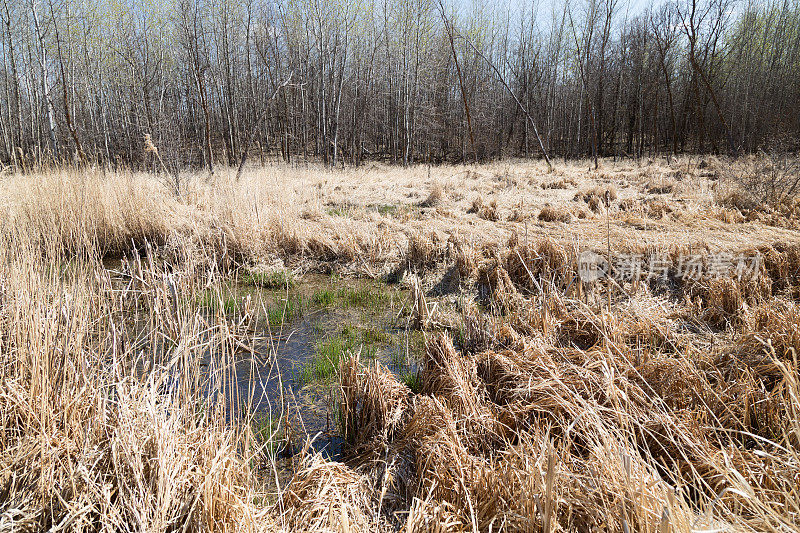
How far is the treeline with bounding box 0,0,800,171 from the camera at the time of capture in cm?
1930

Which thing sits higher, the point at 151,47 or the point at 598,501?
the point at 151,47

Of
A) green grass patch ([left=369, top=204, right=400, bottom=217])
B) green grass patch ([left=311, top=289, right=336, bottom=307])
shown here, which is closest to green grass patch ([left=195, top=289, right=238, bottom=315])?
green grass patch ([left=311, top=289, right=336, bottom=307])

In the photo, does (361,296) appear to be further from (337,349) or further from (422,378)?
(422,378)

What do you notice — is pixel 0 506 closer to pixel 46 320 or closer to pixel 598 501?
pixel 46 320

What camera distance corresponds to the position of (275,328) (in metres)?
4.43

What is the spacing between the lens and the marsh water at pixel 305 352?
102 inches

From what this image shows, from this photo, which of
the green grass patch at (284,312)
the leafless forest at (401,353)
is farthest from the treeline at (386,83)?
the green grass patch at (284,312)

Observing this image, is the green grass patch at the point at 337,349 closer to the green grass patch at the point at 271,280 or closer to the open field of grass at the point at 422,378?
the open field of grass at the point at 422,378

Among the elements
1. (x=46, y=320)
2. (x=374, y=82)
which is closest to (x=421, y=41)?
(x=374, y=82)

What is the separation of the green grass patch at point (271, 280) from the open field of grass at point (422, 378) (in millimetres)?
32

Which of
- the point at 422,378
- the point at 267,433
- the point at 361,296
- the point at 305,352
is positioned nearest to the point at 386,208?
the point at 361,296

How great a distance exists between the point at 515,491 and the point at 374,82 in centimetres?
2900

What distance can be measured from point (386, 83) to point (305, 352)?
2673cm

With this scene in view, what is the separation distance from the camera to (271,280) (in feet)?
19.4
